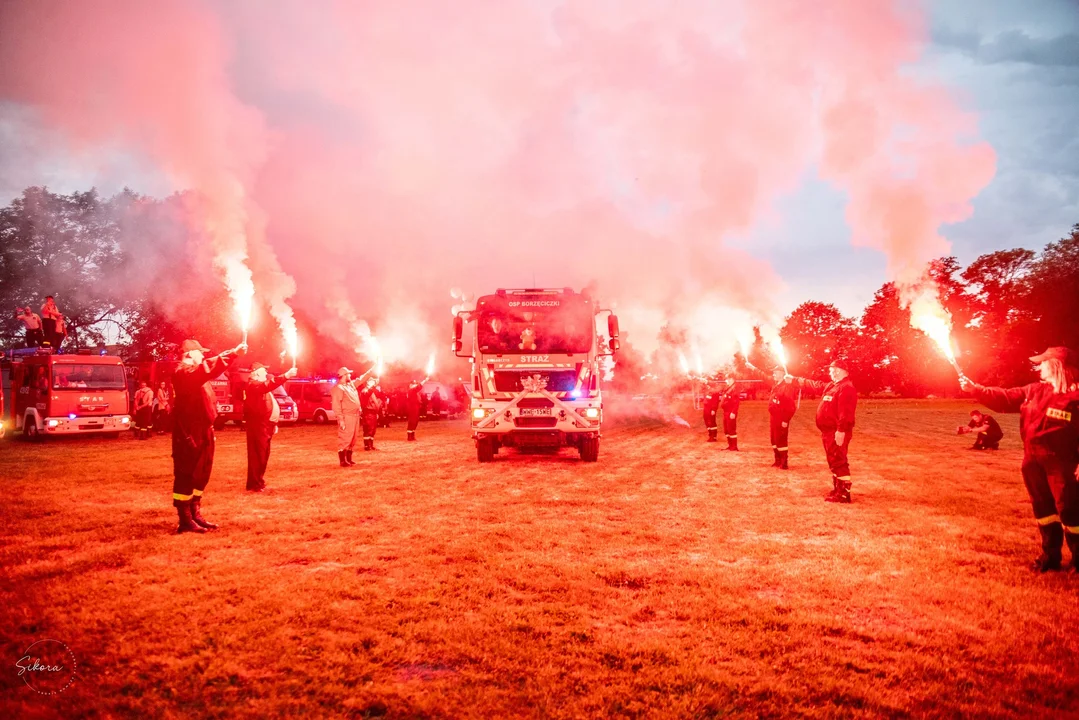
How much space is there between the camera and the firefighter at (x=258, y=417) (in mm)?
10680

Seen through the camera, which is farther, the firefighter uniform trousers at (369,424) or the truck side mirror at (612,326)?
the firefighter uniform trousers at (369,424)

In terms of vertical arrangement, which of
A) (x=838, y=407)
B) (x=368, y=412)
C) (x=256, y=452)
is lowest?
(x=256, y=452)

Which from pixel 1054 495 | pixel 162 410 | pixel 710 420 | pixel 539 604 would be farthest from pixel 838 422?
pixel 162 410

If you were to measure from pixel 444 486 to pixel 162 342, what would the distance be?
115ft

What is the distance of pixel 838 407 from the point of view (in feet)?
32.5

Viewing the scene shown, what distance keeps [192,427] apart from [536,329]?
27.2ft

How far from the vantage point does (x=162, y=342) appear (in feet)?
125

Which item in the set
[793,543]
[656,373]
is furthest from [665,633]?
[656,373]

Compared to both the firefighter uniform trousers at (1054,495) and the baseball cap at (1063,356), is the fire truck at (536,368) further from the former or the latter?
the baseball cap at (1063,356)

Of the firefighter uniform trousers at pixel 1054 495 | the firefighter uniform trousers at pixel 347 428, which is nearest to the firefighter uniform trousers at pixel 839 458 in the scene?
the firefighter uniform trousers at pixel 1054 495

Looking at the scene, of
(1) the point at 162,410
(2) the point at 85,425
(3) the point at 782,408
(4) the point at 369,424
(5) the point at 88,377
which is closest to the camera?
(3) the point at 782,408

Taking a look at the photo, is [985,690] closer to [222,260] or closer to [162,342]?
[222,260]

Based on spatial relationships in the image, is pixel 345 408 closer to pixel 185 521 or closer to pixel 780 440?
pixel 185 521

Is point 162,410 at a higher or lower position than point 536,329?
lower
